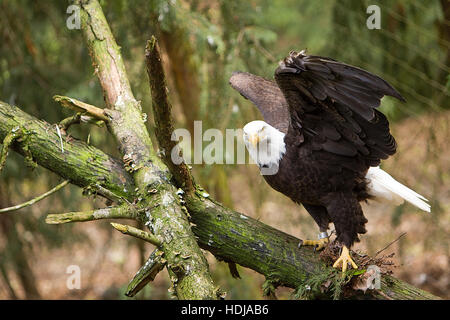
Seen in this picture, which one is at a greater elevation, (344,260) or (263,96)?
(263,96)

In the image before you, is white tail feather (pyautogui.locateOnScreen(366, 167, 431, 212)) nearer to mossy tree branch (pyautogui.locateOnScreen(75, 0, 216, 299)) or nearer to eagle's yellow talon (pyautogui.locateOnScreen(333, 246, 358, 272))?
eagle's yellow talon (pyautogui.locateOnScreen(333, 246, 358, 272))

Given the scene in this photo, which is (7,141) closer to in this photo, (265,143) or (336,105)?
(265,143)

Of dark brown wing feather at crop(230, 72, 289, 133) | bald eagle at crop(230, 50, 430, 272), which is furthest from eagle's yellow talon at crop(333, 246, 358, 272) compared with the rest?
dark brown wing feather at crop(230, 72, 289, 133)

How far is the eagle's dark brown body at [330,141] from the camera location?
2.94 m

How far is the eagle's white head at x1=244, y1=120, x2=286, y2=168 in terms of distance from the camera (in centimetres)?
355

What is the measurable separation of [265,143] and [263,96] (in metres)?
0.70

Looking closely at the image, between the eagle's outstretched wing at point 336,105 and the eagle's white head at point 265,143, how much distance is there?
201mm

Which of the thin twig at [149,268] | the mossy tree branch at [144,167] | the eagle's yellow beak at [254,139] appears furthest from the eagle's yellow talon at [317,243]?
the thin twig at [149,268]

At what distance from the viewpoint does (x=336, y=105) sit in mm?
3154

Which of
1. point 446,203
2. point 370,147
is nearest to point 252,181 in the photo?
point 370,147

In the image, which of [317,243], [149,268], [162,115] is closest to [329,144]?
[317,243]

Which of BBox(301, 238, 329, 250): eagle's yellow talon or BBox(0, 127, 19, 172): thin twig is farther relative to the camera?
BBox(301, 238, 329, 250): eagle's yellow talon

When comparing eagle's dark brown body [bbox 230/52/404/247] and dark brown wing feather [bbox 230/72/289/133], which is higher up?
dark brown wing feather [bbox 230/72/289/133]

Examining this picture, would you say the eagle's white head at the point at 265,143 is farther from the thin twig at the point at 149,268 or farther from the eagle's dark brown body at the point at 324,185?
the thin twig at the point at 149,268
